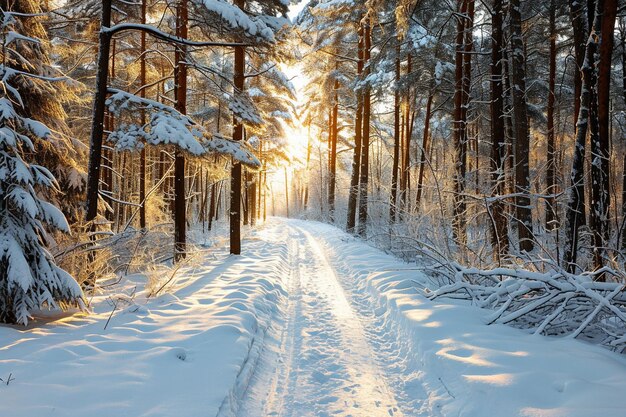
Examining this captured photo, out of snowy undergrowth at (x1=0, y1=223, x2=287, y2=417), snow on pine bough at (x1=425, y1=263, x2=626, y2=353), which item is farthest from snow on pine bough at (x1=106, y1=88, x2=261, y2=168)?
snow on pine bough at (x1=425, y1=263, x2=626, y2=353)

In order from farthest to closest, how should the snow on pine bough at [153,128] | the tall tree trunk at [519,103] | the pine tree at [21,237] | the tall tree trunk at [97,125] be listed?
the tall tree trunk at [519,103] → the snow on pine bough at [153,128] → the tall tree trunk at [97,125] → the pine tree at [21,237]

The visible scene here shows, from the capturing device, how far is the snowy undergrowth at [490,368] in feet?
9.09

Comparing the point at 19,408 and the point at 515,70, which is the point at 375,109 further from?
the point at 19,408

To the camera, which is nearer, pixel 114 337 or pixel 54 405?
pixel 54 405

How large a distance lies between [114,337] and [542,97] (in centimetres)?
1894

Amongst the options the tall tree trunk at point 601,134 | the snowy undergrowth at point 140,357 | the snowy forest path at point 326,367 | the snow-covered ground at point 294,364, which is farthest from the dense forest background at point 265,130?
the snowy forest path at point 326,367

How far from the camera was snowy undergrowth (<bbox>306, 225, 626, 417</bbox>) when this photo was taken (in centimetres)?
277

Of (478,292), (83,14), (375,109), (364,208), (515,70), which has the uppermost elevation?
(375,109)

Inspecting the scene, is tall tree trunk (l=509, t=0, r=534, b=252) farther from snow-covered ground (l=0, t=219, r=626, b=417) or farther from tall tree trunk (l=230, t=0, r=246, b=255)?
tall tree trunk (l=230, t=0, r=246, b=255)

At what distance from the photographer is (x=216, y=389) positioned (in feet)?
10.5

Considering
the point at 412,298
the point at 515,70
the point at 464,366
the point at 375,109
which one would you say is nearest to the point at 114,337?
the point at 464,366

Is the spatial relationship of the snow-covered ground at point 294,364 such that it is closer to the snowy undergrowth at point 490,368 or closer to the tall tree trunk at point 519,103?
the snowy undergrowth at point 490,368

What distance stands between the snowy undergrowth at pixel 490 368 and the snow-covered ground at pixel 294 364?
0.01 meters

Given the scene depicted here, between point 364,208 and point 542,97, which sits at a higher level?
point 542,97
